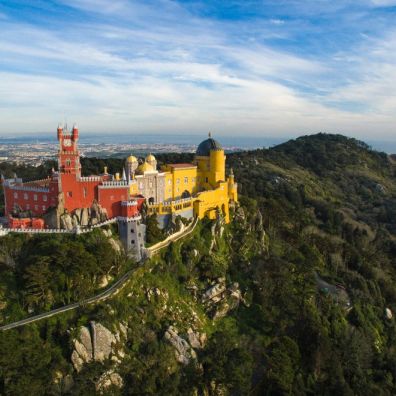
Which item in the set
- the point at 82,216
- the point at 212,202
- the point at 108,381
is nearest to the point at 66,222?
the point at 82,216

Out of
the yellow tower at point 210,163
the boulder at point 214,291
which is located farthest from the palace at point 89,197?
the boulder at point 214,291

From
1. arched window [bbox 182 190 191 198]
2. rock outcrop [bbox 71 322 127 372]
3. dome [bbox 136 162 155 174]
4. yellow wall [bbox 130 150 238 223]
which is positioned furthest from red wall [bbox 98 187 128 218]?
rock outcrop [bbox 71 322 127 372]

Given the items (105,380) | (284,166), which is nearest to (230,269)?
(105,380)

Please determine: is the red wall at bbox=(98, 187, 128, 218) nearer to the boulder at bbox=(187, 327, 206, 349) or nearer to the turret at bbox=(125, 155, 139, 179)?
the turret at bbox=(125, 155, 139, 179)

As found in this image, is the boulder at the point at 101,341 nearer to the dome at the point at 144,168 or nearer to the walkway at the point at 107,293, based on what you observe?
the walkway at the point at 107,293

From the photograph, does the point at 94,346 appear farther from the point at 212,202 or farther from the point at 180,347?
the point at 212,202
